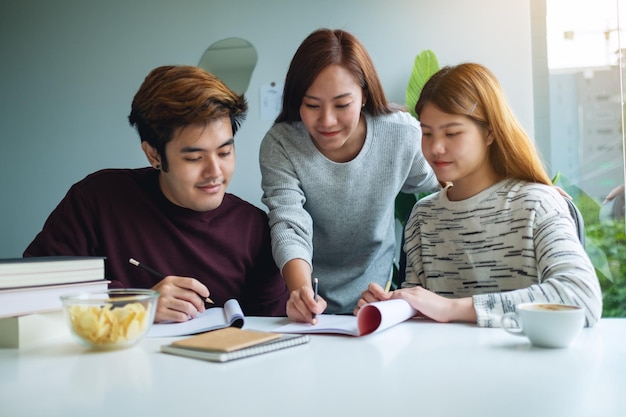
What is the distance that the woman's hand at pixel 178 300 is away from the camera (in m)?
1.31

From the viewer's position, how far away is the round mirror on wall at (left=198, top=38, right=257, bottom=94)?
10.8 ft

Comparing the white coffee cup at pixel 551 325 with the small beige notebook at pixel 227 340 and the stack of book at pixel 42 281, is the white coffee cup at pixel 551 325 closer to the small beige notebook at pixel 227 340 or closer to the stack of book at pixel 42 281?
the small beige notebook at pixel 227 340

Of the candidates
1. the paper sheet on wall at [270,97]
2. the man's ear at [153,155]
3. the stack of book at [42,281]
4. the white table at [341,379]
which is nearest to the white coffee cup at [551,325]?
the white table at [341,379]

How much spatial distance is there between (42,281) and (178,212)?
0.59m

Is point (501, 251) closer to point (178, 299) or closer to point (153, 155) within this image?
point (178, 299)

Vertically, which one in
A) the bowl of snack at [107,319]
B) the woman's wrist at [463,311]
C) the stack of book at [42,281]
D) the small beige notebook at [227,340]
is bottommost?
the woman's wrist at [463,311]

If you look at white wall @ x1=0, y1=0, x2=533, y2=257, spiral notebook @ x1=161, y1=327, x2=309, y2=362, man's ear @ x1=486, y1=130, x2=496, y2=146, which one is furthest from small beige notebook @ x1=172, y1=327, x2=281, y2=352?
white wall @ x1=0, y1=0, x2=533, y2=257

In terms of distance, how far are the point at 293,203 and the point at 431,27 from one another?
5.60ft

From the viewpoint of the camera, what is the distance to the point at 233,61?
10.8 ft

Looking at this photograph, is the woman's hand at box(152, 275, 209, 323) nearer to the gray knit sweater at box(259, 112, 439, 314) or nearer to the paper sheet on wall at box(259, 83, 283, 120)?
the gray knit sweater at box(259, 112, 439, 314)

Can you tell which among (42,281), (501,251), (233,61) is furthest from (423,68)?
(42,281)

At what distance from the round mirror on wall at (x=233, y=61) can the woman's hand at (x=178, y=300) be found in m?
2.06

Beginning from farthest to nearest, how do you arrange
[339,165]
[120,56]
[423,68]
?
[120,56]
[423,68]
[339,165]

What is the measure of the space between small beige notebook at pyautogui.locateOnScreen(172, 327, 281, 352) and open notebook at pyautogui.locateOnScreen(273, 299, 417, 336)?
0.13 m
